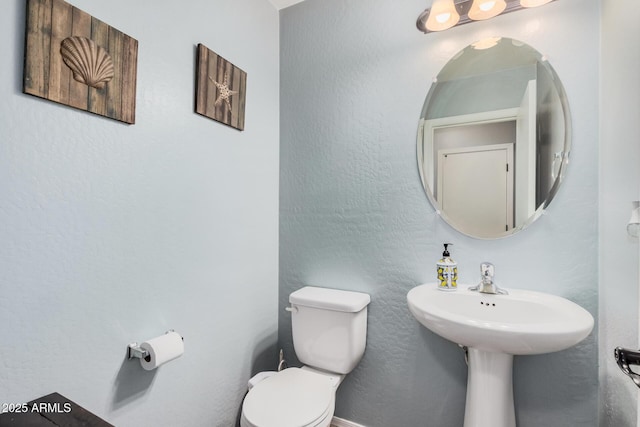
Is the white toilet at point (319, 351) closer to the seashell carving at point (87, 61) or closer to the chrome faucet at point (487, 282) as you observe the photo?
the chrome faucet at point (487, 282)

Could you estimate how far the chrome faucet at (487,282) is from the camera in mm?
1256

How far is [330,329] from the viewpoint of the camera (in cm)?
148

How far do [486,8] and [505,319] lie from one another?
1.31 metres

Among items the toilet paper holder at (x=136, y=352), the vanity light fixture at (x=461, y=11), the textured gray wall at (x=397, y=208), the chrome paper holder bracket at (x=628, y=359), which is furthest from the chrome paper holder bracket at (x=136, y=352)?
the vanity light fixture at (x=461, y=11)

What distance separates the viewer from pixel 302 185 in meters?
1.77

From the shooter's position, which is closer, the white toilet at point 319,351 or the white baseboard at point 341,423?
the white toilet at point 319,351

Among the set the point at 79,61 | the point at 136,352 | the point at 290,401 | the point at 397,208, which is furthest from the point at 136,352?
the point at 397,208

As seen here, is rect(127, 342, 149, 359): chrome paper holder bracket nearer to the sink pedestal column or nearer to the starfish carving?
the starfish carving

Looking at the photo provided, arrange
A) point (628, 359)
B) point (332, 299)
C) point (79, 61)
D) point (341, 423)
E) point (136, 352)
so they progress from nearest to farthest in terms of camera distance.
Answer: point (628, 359) → point (79, 61) → point (136, 352) → point (332, 299) → point (341, 423)

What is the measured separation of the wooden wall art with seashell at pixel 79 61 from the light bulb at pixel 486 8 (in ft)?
4.50

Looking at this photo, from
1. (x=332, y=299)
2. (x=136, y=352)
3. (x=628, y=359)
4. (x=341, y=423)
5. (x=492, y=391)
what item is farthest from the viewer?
(x=341, y=423)

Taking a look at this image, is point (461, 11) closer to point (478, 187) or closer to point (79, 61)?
point (478, 187)

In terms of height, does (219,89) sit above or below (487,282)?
above

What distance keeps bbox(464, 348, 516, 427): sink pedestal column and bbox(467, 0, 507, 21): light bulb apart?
1.40 m
